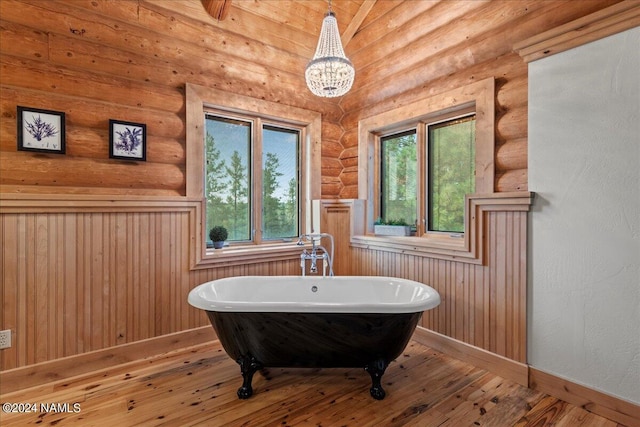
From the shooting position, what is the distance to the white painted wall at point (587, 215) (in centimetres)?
166

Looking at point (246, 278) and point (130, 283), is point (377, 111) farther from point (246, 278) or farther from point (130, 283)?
point (130, 283)

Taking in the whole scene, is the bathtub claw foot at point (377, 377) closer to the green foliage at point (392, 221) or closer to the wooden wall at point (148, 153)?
the wooden wall at point (148, 153)

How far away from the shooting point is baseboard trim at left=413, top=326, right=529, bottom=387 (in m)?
2.05

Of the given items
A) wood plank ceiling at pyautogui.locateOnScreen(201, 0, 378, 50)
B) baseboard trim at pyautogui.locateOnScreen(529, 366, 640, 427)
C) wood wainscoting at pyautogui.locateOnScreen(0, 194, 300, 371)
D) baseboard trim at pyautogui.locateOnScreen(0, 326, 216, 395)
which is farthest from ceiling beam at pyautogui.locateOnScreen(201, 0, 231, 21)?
baseboard trim at pyautogui.locateOnScreen(529, 366, 640, 427)

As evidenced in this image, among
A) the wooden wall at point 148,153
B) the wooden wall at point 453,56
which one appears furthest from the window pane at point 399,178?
the wooden wall at point 148,153

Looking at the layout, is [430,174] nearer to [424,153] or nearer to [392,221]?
[424,153]

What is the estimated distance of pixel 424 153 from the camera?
2920 millimetres

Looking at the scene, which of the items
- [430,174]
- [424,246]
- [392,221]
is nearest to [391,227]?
[392,221]

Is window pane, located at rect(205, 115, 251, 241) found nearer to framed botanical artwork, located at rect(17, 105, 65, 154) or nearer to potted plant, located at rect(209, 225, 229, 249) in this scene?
potted plant, located at rect(209, 225, 229, 249)

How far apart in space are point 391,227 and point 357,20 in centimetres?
207

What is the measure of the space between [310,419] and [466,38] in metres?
2.76

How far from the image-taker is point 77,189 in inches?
85.5

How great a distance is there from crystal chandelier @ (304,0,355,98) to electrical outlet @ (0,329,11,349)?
2529 millimetres

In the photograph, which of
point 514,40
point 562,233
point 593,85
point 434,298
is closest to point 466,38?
point 514,40
